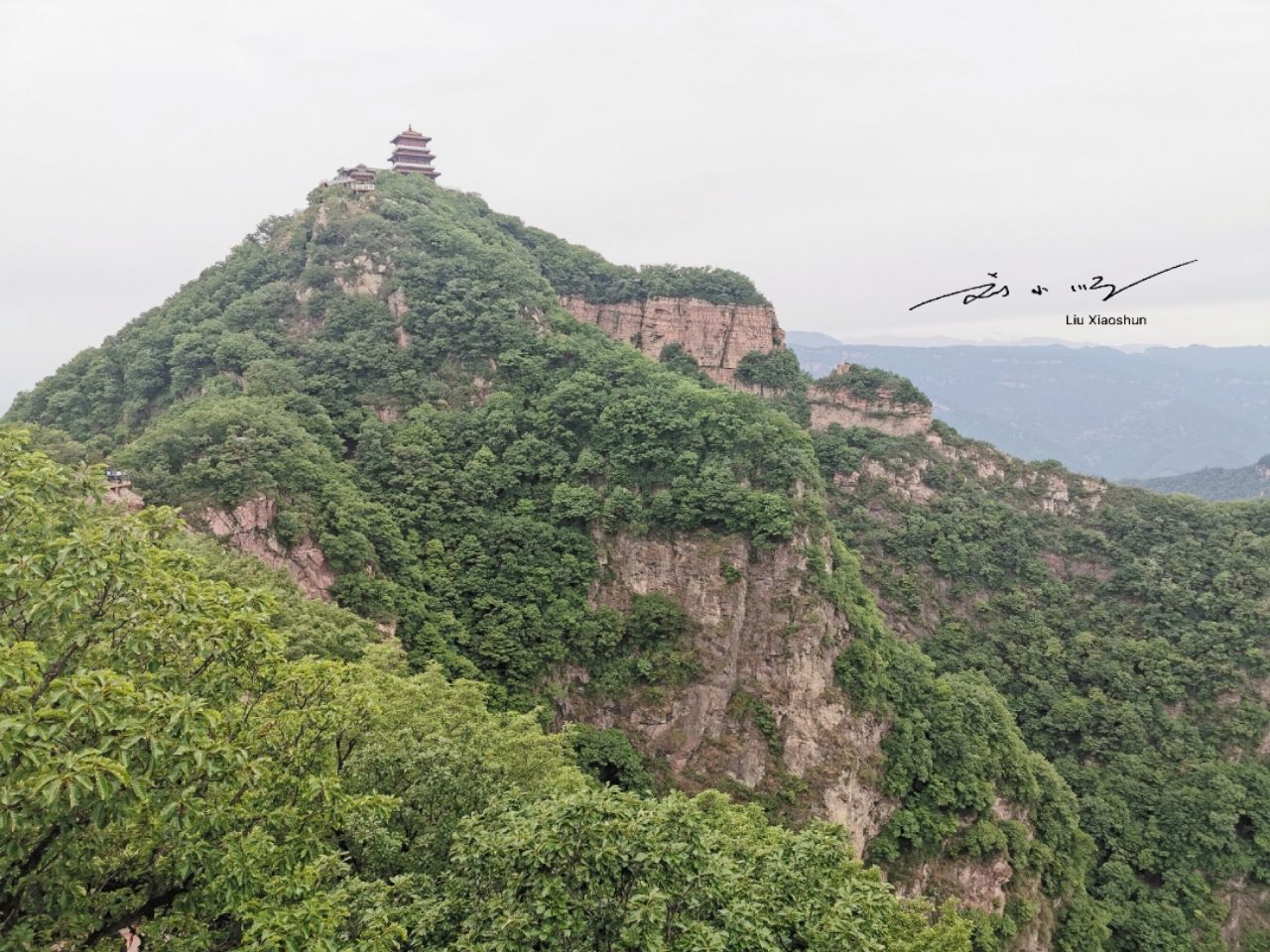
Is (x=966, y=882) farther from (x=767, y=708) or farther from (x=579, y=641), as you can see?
(x=579, y=641)

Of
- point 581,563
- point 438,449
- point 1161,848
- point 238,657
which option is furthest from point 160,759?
point 1161,848

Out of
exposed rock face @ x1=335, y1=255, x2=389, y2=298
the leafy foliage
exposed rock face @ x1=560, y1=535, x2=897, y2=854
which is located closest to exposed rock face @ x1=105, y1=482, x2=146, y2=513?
exposed rock face @ x1=560, y1=535, x2=897, y2=854

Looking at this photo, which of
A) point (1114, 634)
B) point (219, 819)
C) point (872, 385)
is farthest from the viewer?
point (872, 385)

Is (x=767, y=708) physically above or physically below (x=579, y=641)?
below

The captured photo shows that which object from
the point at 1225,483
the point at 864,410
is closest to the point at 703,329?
the point at 864,410

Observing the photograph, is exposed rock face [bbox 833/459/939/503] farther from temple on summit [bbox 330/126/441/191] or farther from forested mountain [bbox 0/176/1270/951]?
temple on summit [bbox 330/126/441/191]

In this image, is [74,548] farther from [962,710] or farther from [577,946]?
[962,710]

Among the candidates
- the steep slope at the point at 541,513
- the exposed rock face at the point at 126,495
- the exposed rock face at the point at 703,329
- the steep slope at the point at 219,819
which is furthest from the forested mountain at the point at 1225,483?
the exposed rock face at the point at 126,495

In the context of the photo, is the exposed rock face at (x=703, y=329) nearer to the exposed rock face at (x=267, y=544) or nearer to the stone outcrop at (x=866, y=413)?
the stone outcrop at (x=866, y=413)
